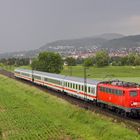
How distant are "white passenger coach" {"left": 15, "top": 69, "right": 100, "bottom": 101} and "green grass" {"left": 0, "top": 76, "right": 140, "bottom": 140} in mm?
3201

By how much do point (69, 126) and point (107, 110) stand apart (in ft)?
27.8

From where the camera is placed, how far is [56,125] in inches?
1336

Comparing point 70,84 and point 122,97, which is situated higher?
point 122,97

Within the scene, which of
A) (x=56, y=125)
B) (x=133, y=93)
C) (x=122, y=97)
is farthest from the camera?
(x=122, y=97)

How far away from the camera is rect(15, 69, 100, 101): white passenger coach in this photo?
147 ft

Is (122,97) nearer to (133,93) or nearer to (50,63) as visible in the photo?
(133,93)

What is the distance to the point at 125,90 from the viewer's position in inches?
1346

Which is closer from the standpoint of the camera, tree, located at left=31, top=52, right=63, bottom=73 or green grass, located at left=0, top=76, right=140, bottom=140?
green grass, located at left=0, top=76, right=140, bottom=140

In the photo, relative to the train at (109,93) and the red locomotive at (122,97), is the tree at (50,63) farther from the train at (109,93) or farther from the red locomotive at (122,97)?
the red locomotive at (122,97)

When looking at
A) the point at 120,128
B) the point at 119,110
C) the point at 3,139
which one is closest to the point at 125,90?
the point at 119,110

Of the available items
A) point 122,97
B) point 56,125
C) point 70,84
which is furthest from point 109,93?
point 70,84

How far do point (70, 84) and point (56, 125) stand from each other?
21514mm

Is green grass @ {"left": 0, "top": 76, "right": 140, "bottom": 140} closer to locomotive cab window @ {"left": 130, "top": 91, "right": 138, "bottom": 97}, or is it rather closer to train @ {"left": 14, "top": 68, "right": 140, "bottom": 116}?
train @ {"left": 14, "top": 68, "right": 140, "bottom": 116}

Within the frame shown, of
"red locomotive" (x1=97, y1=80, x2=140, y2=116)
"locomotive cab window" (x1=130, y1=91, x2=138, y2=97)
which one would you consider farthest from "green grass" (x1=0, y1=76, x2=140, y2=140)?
"locomotive cab window" (x1=130, y1=91, x2=138, y2=97)
